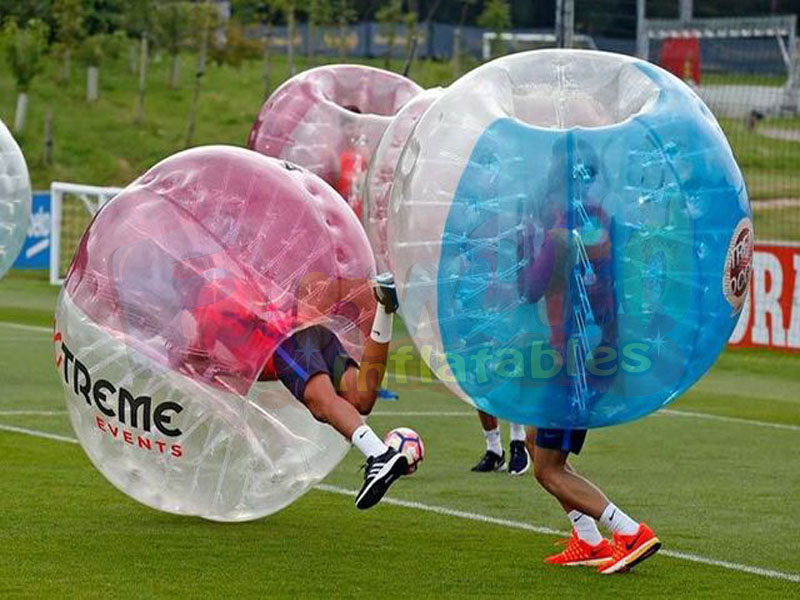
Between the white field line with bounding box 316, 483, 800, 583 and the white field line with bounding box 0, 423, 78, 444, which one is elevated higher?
the white field line with bounding box 316, 483, 800, 583

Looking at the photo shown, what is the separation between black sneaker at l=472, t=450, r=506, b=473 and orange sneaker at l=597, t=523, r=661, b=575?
3298 mm

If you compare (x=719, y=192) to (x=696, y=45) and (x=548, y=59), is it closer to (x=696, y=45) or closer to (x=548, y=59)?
Result: (x=548, y=59)

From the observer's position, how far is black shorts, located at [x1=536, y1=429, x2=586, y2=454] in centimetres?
806

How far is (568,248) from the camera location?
708cm

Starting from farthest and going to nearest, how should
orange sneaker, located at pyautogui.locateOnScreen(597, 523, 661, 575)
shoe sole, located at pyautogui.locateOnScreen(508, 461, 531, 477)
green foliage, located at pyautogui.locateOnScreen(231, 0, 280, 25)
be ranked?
green foliage, located at pyautogui.locateOnScreen(231, 0, 280, 25) < shoe sole, located at pyautogui.locateOnScreen(508, 461, 531, 477) < orange sneaker, located at pyautogui.locateOnScreen(597, 523, 661, 575)

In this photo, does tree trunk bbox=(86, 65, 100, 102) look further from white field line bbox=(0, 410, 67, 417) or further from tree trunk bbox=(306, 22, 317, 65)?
white field line bbox=(0, 410, 67, 417)

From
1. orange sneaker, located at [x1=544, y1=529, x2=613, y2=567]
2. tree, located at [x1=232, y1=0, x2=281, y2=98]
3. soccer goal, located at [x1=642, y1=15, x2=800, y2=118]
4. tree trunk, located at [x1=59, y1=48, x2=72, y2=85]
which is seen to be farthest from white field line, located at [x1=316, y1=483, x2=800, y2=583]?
tree trunk, located at [x1=59, y1=48, x2=72, y2=85]

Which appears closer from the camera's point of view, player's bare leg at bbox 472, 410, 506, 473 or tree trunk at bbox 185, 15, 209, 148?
player's bare leg at bbox 472, 410, 506, 473

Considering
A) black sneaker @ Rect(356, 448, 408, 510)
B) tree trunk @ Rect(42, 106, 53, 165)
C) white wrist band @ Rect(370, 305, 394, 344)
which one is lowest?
tree trunk @ Rect(42, 106, 53, 165)

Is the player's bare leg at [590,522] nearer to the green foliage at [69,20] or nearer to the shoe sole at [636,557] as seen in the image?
the shoe sole at [636,557]

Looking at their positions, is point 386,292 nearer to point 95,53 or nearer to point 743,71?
point 743,71

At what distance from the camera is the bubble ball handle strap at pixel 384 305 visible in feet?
26.2

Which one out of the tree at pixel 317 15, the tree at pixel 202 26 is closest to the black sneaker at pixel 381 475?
the tree at pixel 317 15

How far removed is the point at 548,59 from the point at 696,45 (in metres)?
18.2
